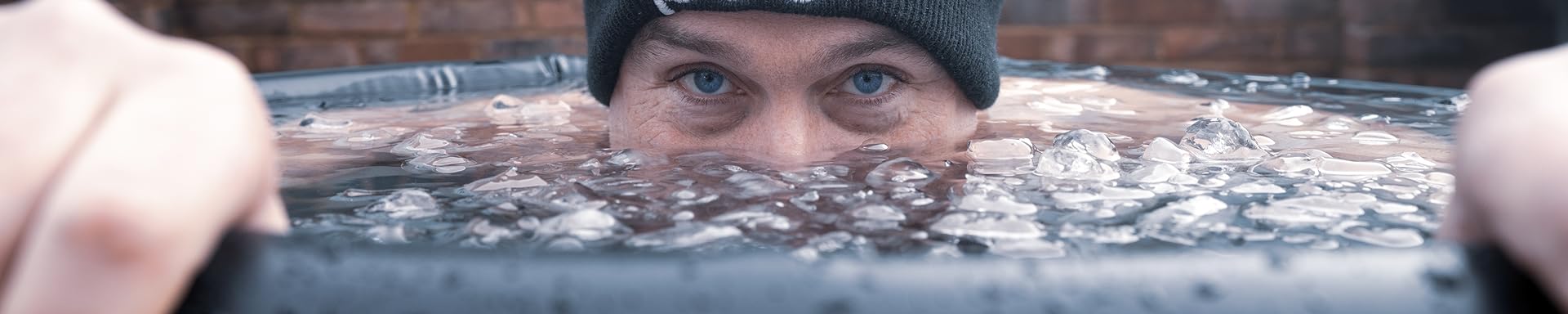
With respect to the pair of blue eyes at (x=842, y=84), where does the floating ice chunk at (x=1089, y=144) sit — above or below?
below

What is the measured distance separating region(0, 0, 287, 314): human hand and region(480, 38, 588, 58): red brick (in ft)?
9.84

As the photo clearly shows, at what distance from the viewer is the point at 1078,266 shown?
2.01 feet

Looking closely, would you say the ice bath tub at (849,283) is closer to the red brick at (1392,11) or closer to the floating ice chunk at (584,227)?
the floating ice chunk at (584,227)

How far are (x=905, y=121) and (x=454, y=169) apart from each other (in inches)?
19.5

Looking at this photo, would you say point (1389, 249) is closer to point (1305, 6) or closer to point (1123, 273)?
point (1123, 273)

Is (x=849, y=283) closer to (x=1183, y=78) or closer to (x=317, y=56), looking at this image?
(x=1183, y=78)

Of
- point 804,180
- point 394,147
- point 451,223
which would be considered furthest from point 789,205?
point 394,147

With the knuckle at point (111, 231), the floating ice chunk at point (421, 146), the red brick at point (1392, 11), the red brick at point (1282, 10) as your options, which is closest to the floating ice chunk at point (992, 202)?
the knuckle at point (111, 231)

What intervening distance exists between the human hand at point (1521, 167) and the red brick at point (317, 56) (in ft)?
11.4

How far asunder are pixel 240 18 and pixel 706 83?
2823 millimetres

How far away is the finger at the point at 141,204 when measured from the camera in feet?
1.81

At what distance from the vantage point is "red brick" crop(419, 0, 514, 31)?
146 inches

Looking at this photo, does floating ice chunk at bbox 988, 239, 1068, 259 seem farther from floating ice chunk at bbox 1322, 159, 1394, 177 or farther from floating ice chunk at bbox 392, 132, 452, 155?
floating ice chunk at bbox 392, 132, 452, 155

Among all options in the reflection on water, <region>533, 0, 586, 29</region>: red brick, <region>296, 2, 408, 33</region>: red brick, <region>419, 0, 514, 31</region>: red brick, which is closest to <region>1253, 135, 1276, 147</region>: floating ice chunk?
the reflection on water
